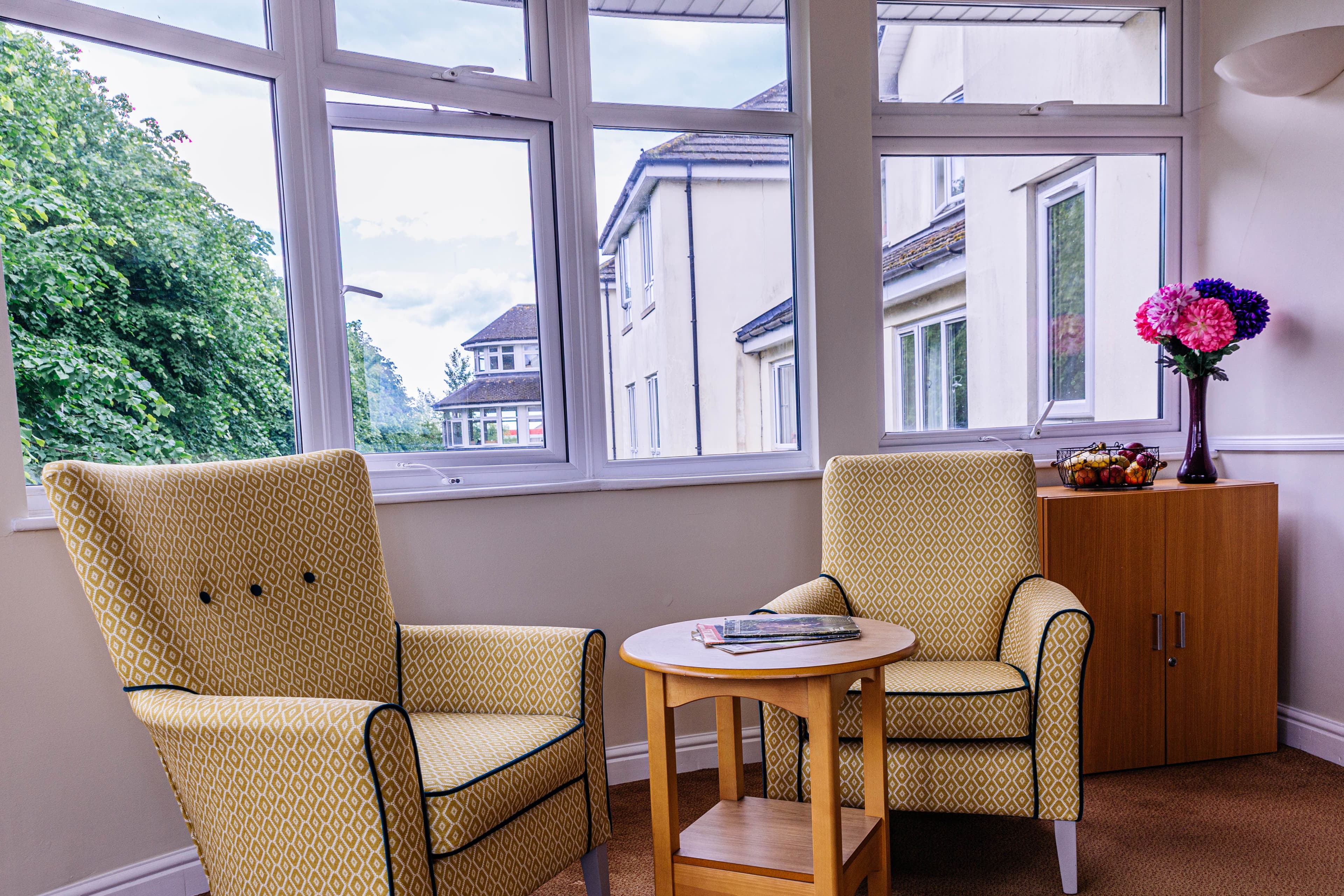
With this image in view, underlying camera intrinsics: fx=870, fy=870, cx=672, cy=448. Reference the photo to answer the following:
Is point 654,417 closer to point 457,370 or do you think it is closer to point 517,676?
point 457,370

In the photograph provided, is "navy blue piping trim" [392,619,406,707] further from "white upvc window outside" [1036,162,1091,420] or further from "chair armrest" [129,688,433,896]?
"white upvc window outside" [1036,162,1091,420]

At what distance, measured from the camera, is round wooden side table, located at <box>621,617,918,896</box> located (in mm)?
1491

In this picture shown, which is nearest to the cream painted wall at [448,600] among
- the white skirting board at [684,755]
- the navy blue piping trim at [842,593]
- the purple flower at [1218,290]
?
the white skirting board at [684,755]

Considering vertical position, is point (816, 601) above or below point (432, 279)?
below

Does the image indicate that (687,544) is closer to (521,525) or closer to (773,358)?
(521,525)

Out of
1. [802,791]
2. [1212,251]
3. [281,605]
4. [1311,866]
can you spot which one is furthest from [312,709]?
[1212,251]

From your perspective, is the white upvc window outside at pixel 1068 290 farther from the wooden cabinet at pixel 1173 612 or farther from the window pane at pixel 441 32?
the window pane at pixel 441 32

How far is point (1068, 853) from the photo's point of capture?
71.7 inches

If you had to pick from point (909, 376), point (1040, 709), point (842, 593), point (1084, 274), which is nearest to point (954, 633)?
point (842, 593)

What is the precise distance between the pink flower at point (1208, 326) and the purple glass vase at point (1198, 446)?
0.13m

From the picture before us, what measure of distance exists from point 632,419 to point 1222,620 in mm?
1823

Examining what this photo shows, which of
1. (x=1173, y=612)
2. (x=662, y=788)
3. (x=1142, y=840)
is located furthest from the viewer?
(x=1173, y=612)

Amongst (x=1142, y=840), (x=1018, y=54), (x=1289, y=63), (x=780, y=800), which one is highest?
(x=1018, y=54)

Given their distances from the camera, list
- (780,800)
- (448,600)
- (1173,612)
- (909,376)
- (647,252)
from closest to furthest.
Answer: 1. (780,800)
2. (448,600)
3. (1173,612)
4. (647,252)
5. (909,376)
